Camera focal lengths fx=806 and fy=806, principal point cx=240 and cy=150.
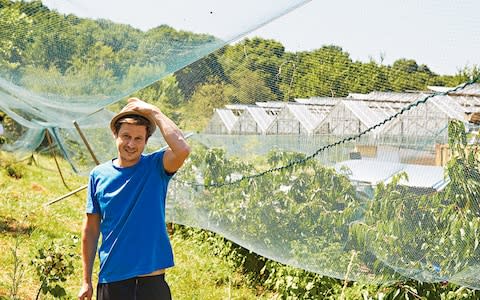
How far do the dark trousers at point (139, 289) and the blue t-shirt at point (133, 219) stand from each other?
3cm

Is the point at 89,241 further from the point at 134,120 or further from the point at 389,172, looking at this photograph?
the point at 389,172

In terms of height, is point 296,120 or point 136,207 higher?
point 296,120

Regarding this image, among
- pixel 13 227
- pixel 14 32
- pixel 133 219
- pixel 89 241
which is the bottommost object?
pixel 13 227

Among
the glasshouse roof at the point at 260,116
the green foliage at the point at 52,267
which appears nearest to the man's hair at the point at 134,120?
the glasshouse roof at the point at 260,116

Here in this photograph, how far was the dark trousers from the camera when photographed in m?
3.04

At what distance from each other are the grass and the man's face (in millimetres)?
1140

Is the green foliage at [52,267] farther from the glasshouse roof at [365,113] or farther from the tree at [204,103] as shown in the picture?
the glasshouse roof at [365,113]

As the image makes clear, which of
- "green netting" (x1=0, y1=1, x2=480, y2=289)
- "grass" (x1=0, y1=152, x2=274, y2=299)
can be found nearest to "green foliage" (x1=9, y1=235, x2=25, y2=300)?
"grass" (x1=0, y1=152, x2=274, y2=299)

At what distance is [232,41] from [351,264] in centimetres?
115

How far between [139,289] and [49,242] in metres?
3.21

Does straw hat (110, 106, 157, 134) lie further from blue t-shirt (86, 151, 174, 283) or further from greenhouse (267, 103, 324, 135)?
greenhouse (267, 103, 324, 135)

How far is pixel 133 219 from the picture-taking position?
10.1 feet

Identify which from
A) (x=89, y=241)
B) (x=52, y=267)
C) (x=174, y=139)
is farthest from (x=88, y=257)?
(x=52, y=267)

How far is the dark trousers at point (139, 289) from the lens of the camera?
3.04m
